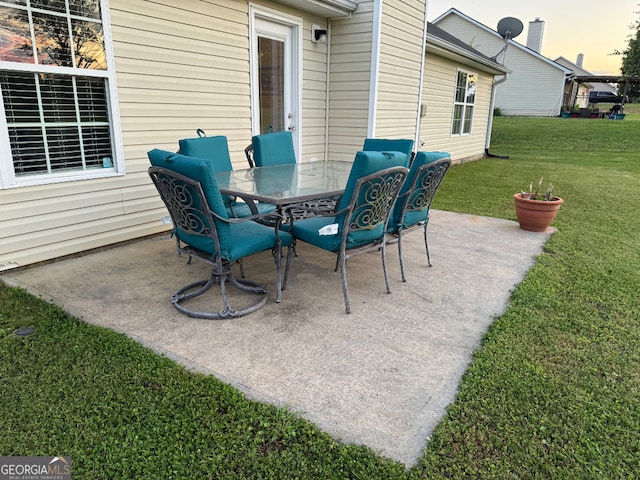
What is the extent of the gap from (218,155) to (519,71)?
2380 cm

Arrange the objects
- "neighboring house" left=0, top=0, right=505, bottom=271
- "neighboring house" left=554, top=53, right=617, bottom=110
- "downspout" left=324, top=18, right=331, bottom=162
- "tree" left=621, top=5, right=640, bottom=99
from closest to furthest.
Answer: "neighboring house" left=0, top=0, right=505, bottom=271
"downspout" left=324, top=18, right=331, bottom=162
"neighboring house" left=554, top=53, right=617, bottom=110
"tree" left=621, top=5, right=640, bottom=99

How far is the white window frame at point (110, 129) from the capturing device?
3035mm

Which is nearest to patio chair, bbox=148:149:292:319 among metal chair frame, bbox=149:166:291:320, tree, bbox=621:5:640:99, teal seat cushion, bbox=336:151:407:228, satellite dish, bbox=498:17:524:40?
metal chair frame, bbox=149:166:291:320

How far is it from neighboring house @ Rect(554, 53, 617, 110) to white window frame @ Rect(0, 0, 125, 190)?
984 inches

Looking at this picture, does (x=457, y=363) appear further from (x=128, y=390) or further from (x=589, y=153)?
(x=589, y=153)

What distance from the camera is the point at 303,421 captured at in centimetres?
172

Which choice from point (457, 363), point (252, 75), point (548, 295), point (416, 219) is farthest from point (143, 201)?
point (548, 295)

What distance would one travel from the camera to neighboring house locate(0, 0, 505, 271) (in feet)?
10.5

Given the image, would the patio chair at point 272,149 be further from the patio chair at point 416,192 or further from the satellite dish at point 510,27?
the satellite dish at point 510,27

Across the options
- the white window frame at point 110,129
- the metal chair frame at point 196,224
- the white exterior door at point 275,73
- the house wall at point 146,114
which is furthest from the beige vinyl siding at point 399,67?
the metal chair frame at point 196,224

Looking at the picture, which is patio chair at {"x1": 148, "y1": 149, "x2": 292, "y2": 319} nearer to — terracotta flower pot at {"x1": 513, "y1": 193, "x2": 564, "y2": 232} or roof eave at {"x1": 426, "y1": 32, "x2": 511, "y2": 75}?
terracotta flower pot at {"x1": 513, "y1": 193, "x2": 564, "y2": 232}

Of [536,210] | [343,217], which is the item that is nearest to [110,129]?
[343,217]

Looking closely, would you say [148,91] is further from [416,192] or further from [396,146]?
[416,192]

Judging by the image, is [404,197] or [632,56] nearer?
[404,197]
